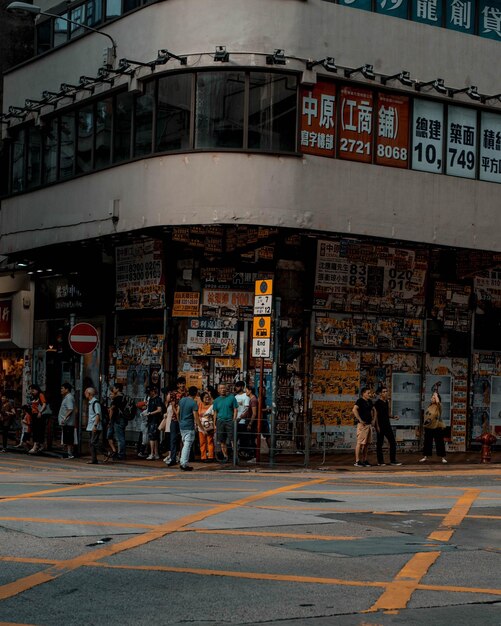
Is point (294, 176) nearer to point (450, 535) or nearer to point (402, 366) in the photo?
point (402, 366)

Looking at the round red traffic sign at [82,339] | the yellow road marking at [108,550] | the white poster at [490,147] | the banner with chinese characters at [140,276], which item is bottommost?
the yellow road marking at [108,550]

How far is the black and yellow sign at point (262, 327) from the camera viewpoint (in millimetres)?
22516

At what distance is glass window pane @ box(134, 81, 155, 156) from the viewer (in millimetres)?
25922

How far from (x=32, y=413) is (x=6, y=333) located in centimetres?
761

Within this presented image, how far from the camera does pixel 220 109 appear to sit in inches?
979

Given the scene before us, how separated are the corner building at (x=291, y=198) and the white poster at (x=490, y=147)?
48 mm

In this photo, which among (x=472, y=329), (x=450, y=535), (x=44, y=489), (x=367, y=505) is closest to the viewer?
(x=450, y=535)

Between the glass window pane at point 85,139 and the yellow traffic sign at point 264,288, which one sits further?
the glass window pane at point 85,139

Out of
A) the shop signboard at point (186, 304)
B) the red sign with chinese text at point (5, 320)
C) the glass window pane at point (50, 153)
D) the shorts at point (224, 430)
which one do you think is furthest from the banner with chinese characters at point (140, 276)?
the red sign with chinese text at point (5, 320)

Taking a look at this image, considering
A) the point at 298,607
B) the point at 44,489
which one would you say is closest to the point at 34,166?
the point at 44,489

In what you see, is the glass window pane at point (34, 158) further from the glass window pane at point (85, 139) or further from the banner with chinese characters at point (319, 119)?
the banner with chinese characters at point (319, 119)

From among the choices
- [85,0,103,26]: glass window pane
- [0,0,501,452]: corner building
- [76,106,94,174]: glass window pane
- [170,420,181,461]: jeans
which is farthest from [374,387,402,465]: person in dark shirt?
[85,0,103,26]: glass window pane

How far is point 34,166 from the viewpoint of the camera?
1214 inches

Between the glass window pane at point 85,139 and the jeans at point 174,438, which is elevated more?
the glass window pane at point 85,139
